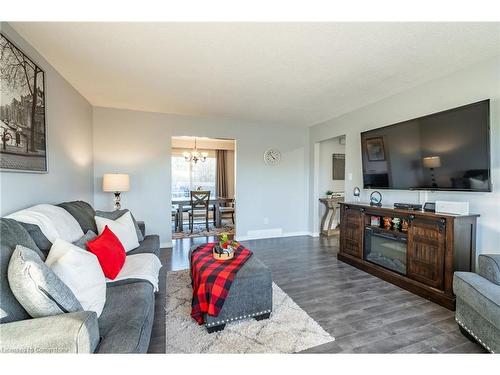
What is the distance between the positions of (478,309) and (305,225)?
3.58 m

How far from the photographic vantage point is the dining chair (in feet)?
17.2

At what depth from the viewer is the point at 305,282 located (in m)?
2.66

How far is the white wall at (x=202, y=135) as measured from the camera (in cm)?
381

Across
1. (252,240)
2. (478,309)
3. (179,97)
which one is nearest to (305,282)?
(478,309)

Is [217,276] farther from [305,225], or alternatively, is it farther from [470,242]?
[305,225]

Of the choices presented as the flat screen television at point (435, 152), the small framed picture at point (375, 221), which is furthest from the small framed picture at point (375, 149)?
the small framed picture at point (375, 221)

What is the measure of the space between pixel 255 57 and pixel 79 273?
2.20 m

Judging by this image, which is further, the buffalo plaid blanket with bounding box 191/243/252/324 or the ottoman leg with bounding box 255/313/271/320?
the ottoman leg with bounding box 255/313/271/320

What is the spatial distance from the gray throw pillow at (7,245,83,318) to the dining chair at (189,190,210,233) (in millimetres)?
Answer: 4214

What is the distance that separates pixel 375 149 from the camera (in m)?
3.15

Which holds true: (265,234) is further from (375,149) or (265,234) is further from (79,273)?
(79,273)

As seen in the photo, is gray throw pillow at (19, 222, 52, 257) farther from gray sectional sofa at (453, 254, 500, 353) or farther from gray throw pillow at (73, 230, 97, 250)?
gray sectional sofa at (453, 254, 500, 353)

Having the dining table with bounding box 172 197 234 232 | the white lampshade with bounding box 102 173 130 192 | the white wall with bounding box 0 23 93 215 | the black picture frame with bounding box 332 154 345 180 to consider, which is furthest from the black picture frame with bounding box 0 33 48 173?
the black picture frame with bounding box 332 154 345 180

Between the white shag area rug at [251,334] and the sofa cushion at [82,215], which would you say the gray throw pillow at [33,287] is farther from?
the sofa cushion at [82,215]
